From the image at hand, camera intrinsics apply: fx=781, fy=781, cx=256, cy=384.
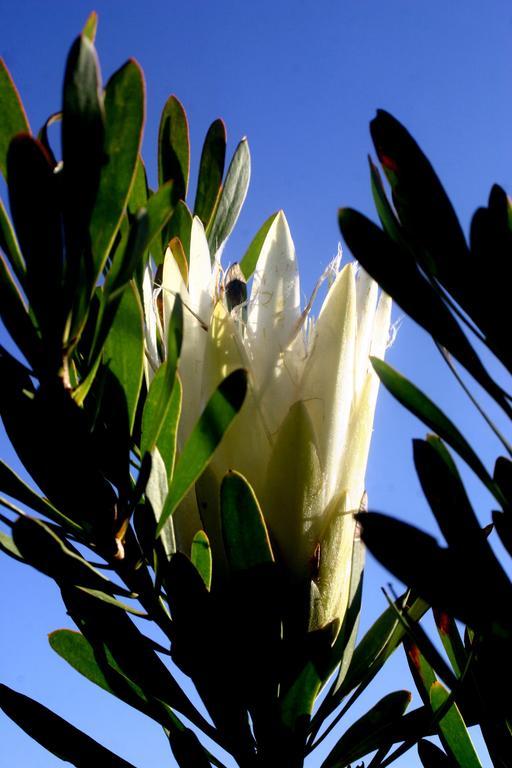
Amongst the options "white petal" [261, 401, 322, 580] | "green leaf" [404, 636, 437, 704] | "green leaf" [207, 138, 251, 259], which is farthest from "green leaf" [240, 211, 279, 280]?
"green leaf" [404, 636, 437, 704]

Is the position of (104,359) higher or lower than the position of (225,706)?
higher

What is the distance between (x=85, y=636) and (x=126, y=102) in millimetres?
368

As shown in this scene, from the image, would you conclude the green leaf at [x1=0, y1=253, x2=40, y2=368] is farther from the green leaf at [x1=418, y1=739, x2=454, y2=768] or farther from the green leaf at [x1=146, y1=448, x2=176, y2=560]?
the green leaf at [x1=418, y1=739, x2=454, y2=768]

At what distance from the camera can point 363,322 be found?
602mm

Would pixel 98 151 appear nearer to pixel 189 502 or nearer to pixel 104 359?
pixel 104 359

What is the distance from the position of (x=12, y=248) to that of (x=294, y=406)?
0.21m

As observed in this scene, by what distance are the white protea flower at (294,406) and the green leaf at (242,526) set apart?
4 centimetres

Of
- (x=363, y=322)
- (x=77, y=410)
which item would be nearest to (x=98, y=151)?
(x=77, y=410)

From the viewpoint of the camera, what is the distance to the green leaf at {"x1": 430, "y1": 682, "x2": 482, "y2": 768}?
533 mm

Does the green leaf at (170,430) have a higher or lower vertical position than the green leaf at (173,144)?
lower

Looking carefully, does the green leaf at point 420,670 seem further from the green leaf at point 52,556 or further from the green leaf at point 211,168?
the green leaf at point 211,168

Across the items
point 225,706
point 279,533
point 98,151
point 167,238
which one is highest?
point 167,238

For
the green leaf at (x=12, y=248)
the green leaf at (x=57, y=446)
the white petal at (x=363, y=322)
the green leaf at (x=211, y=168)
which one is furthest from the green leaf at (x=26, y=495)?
the green leaf at (x=211, y=168)

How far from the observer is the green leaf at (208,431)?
427 millimetres
